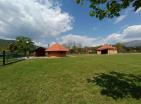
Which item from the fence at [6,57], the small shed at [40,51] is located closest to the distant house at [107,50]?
the small shed at [40,51]

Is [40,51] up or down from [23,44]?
down

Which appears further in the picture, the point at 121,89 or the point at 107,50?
the point at 107,50

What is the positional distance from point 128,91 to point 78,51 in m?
95.6

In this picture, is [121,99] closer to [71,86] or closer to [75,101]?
[75,101]

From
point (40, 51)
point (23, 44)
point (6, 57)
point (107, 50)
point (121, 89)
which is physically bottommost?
point (121, 89)

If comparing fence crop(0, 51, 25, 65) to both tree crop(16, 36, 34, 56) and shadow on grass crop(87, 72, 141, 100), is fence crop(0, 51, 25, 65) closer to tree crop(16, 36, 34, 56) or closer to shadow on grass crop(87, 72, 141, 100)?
shadow on grass crop(87, 72, 141, 100)

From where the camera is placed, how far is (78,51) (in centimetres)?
10450

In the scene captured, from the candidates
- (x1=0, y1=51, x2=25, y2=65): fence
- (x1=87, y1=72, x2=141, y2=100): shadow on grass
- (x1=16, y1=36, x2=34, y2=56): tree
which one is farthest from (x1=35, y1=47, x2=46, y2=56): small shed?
(x1=87, y1=72, x2=141, y2=100): shadow on grass

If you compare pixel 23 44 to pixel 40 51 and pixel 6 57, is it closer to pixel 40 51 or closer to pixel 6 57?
pixel 40 51

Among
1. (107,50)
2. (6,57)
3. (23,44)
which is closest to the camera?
(6,57)

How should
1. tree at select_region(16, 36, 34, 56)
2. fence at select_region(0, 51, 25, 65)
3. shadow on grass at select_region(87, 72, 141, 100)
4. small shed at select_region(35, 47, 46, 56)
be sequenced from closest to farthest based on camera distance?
shadow on grass at select_region(87, 72, 141, 100)
fence at select_region(0, 51, 25, 65)
small shed at select_region(35, 47, 46, 56)
tree at select_region(16, 36, 34, 56)

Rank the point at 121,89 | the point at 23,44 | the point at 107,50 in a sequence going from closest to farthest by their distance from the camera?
the point at 121,89, the point at 23,44, the point at 107,50

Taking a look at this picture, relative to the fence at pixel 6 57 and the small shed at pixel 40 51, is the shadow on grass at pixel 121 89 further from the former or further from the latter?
the small shed at pixel 40 51


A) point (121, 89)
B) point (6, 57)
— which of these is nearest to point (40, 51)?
point (6, 57)
